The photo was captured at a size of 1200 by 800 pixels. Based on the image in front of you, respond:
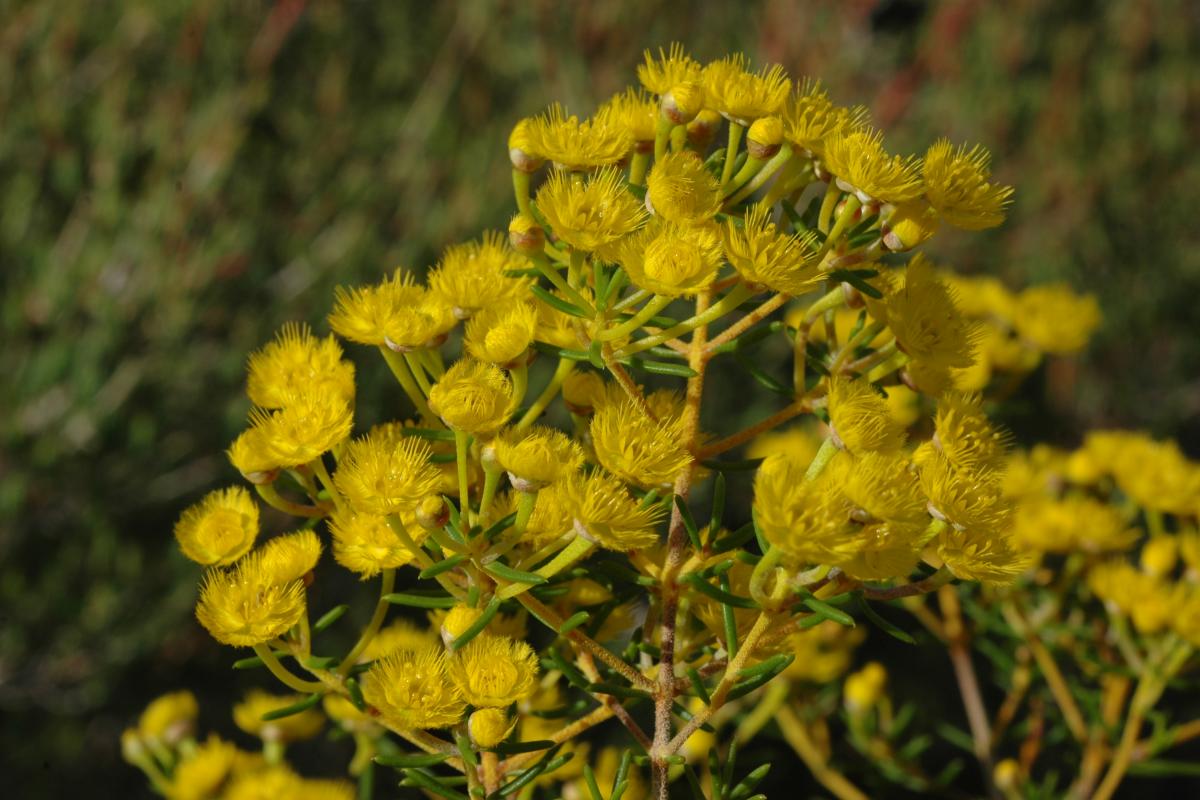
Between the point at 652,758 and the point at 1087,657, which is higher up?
the point at 652,758

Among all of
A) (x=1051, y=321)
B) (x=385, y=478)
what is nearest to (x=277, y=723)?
(x=385, y=478)

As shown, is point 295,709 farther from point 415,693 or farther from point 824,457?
point 824,457

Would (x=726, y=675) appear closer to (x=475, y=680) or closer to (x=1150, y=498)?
(x=475, y=680)

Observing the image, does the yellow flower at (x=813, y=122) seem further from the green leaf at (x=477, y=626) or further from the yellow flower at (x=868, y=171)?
the green leaf at (x=477, y=626)

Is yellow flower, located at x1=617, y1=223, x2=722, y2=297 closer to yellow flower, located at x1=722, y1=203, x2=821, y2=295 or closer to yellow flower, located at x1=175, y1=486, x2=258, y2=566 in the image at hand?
yellow flower, located at x1=722, y1=203, x2=821, y2=295

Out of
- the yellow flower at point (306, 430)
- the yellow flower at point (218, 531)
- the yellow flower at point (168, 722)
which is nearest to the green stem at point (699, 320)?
the yellow flower at point (306, 430)

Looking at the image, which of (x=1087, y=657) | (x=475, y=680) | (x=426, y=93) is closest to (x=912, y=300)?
(x=475, y=680)
